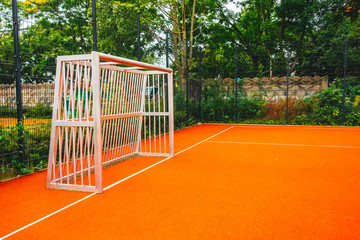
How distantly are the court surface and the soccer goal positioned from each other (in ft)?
1.07

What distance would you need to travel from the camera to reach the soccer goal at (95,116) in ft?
14.1

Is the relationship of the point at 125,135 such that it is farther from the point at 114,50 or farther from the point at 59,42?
the point at 114,50

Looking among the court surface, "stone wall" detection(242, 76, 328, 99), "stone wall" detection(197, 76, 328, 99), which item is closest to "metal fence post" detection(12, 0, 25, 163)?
the court surface

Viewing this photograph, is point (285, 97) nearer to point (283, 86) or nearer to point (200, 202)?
point (283, 86)

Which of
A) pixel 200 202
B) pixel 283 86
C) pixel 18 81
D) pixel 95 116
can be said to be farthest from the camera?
pixel 283 86

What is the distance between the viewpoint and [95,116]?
425 centimetres

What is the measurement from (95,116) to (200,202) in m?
1.81

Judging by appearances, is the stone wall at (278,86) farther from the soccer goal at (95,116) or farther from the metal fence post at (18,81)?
the metal fence post at (18,81)

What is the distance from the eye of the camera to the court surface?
3027mm

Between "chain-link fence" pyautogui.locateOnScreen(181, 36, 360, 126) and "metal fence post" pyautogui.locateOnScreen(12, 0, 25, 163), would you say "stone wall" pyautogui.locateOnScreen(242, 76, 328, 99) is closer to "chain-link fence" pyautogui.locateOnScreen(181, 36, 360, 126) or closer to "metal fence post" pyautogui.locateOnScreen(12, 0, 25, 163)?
"chain-link fence" pyautogui.locateOnScreen(181, 36, 360, 126)

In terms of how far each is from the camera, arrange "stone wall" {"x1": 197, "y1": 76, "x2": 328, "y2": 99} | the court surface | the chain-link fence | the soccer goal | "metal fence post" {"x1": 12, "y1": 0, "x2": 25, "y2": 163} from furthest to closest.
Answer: "stone wall" {"x1": 197, "y1": 76, "x2": 328, "y2": 99}, the chain-link fence, "metal fence post" {"x1": 12, "y1": 0, "x2": 25, "y2": 163}, the soccer goal, the court surface

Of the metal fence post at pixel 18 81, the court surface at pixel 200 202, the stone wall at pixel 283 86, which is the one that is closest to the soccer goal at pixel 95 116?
the court surface at pixel 200 202

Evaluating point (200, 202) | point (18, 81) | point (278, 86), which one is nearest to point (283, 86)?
point (278, 86)

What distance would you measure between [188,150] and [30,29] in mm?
4167
